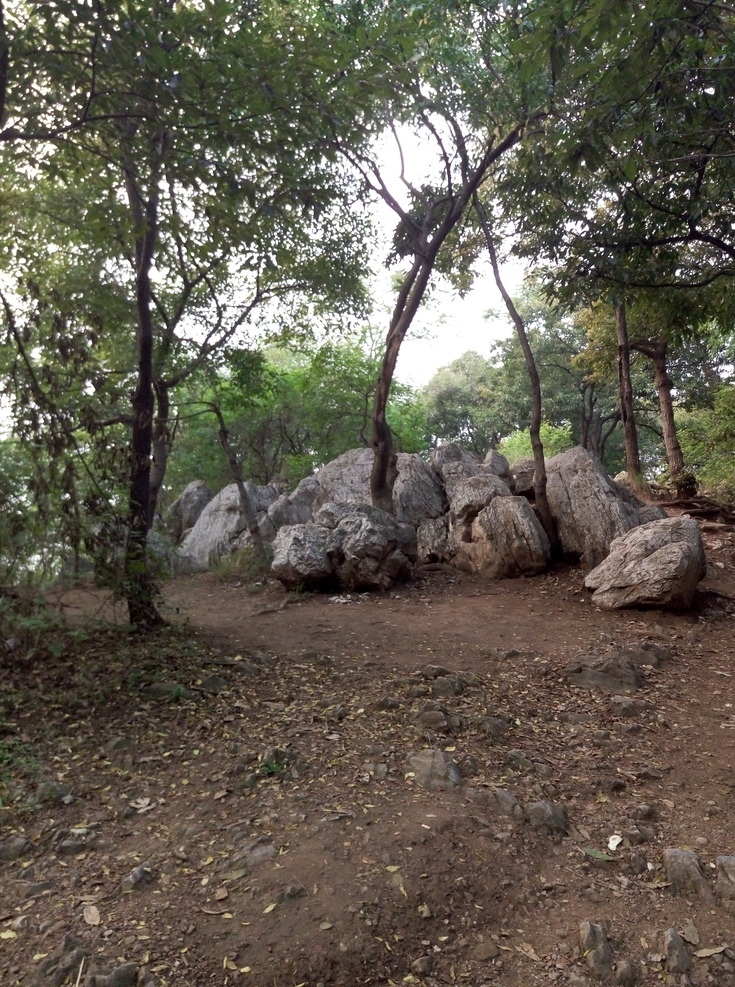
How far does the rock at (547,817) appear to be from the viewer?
373 cm

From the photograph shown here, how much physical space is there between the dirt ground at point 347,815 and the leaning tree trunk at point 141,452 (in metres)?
0.29

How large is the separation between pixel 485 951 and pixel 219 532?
11.6m

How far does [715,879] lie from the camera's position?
3334 millimetres

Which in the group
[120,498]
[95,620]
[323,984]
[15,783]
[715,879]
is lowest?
[715,879]

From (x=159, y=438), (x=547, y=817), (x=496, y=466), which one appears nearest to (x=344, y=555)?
(x=159, y=438)

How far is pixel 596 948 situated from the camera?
2883mm

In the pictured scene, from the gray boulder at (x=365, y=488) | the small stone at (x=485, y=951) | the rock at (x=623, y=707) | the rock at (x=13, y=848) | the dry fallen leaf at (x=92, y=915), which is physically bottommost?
the small stone at (x=485, y=951)

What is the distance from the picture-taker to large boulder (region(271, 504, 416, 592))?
29.7 feet

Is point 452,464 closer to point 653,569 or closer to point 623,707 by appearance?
point 653,569

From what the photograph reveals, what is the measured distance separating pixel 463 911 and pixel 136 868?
146 cm

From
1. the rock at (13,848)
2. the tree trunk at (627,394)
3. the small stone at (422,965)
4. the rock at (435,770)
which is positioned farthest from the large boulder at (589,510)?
the rock at (13,848)

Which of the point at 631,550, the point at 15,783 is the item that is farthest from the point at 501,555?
the point at 15,783

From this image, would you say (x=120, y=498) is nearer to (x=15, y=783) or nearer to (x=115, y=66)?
(x=15, y=783)

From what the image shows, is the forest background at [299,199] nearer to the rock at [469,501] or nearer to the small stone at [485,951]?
the rock at [469,501]
